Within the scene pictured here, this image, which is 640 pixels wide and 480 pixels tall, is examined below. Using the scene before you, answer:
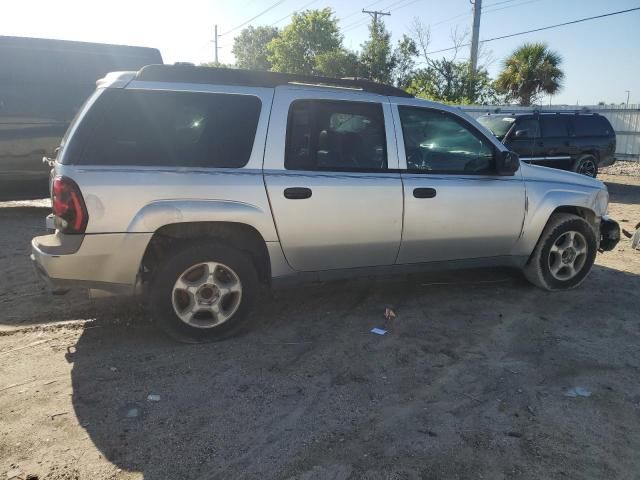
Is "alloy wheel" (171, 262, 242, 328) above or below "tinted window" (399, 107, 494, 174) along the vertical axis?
below

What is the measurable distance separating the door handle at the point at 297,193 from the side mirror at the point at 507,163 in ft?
5.89

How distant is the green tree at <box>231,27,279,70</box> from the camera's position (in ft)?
194

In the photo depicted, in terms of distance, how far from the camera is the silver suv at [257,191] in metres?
3.51

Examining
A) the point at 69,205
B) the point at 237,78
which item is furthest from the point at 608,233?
the point at 69,205

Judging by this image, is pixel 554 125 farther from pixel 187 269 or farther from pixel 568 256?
pixel 187 269

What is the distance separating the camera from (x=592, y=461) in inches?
105

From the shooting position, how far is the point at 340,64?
35.7m

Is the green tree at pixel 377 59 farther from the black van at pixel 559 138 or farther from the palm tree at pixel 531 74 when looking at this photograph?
the black van at pixel 559 138

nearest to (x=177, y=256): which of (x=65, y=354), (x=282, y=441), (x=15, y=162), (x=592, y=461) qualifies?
(x=65, y=354)

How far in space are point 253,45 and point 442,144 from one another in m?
60.1

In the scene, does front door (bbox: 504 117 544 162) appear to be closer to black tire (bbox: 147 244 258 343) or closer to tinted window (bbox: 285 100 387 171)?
tinted window (bbox: 285 100 387 171)

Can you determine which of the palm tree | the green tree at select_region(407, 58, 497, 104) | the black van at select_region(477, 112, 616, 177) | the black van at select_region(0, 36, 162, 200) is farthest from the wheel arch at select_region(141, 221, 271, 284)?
the palm tree

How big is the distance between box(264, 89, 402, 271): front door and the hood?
4.62ft

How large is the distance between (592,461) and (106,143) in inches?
135
